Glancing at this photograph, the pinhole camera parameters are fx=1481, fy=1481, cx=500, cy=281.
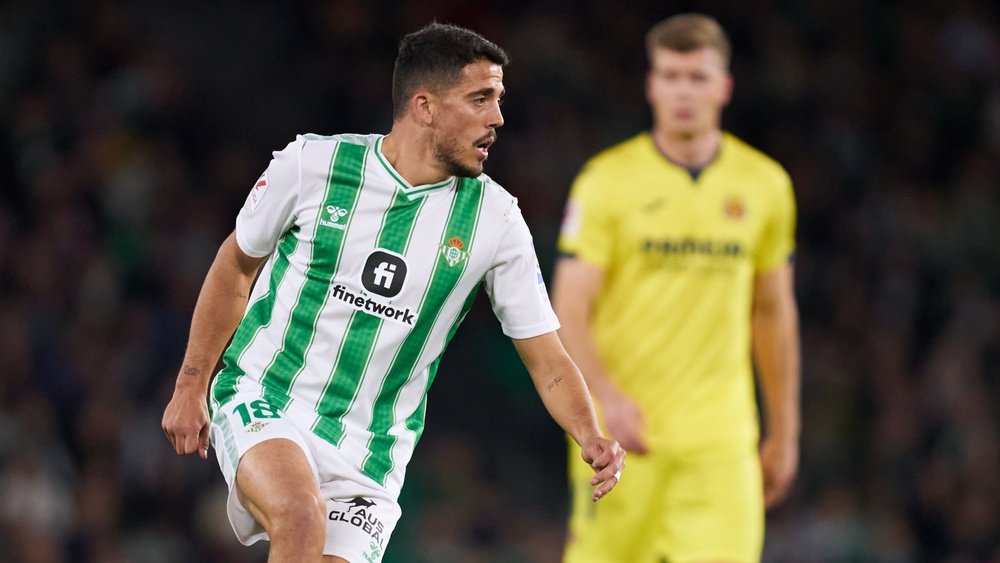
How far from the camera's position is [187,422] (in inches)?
167

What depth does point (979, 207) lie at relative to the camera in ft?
37.3

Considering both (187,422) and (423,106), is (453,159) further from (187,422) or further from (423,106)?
(187,422)

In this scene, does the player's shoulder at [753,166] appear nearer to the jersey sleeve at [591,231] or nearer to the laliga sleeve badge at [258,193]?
the jersey sleeve at [591,231]

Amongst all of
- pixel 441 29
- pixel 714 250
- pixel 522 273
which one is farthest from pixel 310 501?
pixel 714 250

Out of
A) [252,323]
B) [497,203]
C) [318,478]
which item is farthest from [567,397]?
[252,323]

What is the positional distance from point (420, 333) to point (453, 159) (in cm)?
51

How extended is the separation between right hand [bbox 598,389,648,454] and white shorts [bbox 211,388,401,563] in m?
1.41

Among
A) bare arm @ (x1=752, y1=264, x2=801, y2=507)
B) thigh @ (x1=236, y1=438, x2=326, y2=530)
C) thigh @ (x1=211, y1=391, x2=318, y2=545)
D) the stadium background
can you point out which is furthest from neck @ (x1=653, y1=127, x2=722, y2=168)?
the stadium background

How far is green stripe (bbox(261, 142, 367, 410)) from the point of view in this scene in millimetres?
4230

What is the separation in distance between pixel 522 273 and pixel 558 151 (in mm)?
6905

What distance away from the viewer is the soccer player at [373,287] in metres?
4.21

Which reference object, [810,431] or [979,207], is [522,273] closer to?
[810,431]

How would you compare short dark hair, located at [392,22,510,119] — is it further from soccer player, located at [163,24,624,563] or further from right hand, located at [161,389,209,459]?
right hand, located at [161,389,209,459]

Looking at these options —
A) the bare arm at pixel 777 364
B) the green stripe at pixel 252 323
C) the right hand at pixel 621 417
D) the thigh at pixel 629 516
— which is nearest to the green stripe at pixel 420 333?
the green stripe at pixel 252 323
